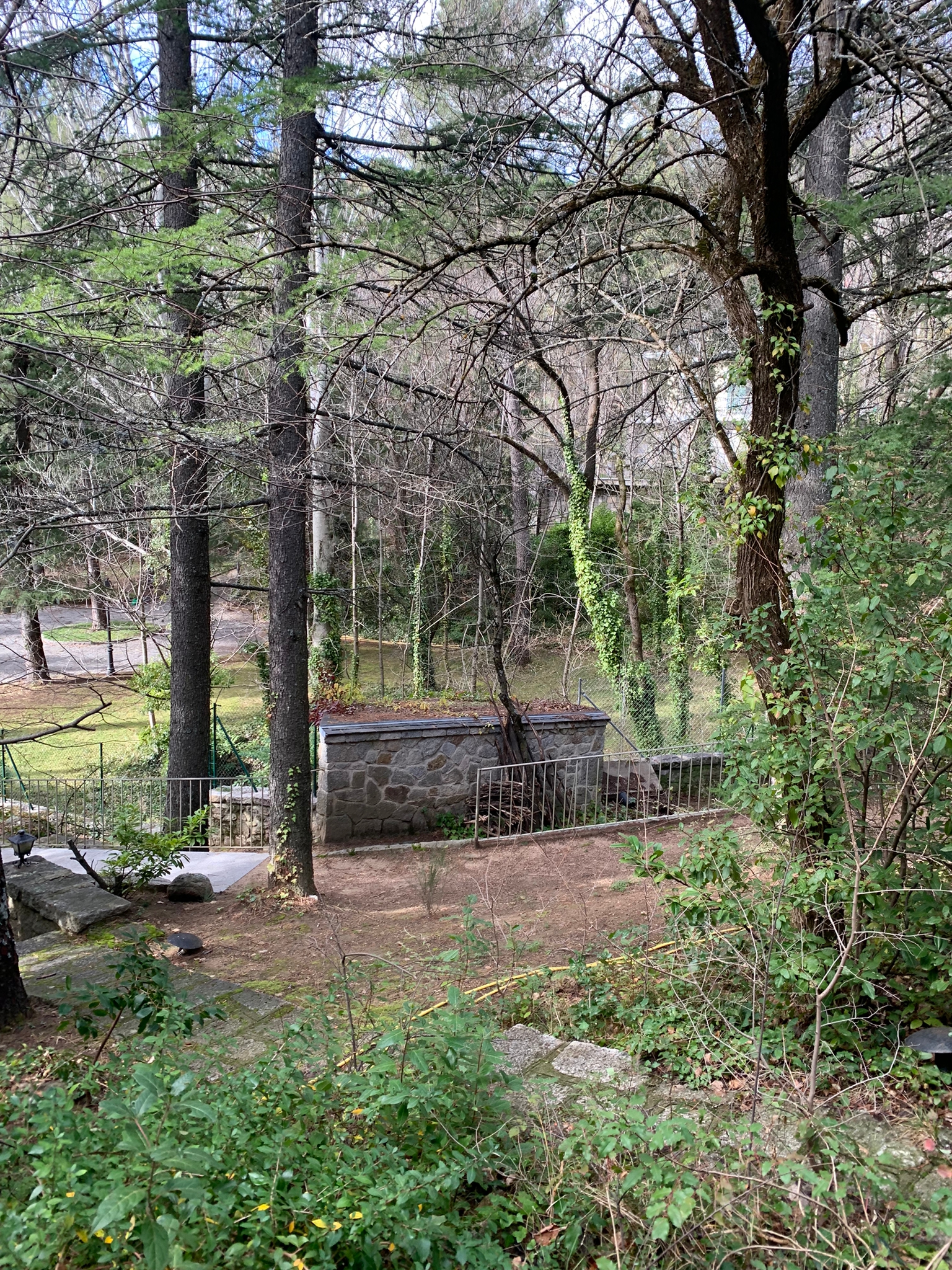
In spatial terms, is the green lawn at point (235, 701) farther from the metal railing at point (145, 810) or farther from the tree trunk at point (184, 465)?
the tree trunk at point (184, 465)

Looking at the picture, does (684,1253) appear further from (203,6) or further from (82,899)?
(203,6)

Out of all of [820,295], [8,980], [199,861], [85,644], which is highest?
[820,295]

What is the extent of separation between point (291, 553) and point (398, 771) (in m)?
3.04

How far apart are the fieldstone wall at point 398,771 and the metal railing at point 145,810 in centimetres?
85

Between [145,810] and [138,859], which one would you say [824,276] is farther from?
[145,810]

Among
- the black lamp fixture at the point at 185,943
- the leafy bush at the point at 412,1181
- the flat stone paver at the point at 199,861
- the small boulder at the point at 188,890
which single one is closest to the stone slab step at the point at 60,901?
the black lamp fixture at the point at 185,943

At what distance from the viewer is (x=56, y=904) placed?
18.7 feet

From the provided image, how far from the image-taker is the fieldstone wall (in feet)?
29.7

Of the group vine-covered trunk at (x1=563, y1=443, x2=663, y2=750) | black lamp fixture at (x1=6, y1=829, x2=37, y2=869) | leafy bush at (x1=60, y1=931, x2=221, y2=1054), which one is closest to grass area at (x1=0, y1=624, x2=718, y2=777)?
vine-covered trunk at (x1=563, y1=443, x2=663, y2=750)

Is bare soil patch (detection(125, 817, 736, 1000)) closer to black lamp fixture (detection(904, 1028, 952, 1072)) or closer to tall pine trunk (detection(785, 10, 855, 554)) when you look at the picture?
black lamp fixture (detection(904, 1028, 952, 1072))

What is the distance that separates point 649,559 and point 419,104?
1047 cm

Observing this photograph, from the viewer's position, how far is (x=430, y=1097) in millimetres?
2436

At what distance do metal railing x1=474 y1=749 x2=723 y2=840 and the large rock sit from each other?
355 cm

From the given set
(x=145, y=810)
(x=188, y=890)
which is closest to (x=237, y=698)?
(x=145, y=810)
